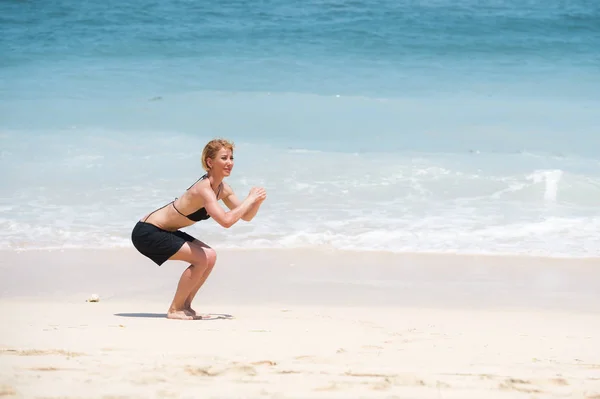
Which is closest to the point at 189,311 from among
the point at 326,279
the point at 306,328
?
the point at 306,328

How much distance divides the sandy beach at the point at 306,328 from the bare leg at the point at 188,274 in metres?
0.18

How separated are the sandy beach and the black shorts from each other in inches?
15.8

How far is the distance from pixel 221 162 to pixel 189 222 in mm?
433

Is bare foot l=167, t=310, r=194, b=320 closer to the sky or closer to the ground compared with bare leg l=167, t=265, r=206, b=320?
closer to the ground

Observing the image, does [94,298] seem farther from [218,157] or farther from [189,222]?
[218,157]

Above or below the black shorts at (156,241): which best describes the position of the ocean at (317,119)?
below

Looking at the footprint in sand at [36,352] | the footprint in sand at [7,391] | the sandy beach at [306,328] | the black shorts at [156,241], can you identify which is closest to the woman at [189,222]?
the black shorts at [156,241]

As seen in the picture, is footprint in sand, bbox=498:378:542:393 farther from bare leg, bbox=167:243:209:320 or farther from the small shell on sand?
the small shell on sand

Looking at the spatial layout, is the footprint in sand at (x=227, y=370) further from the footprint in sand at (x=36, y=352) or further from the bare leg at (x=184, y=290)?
the bare leg at (x=184, y=290)

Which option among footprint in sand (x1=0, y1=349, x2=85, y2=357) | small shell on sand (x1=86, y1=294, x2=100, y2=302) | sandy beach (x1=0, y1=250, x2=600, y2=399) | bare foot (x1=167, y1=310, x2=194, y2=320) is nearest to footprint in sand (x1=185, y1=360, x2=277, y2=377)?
sandy beach (x1=0, y1=250, x2=600, y2=399)

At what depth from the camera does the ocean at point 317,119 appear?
25.7ft

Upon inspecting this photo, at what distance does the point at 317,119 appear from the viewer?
1295cm

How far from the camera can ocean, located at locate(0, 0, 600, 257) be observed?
7.84m

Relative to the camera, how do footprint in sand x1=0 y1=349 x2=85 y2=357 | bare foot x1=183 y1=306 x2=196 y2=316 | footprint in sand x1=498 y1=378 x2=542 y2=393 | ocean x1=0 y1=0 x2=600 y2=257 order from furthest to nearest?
1. ocean x1=0 y1=0 x2=600 y2=257
2. bare foot x1=183 y1=306 x2=196 y2=316
3. footprint in sand x1=0 y1=349 x2=85 y2=357
4. footprint in sand x1=498 y1=378 x2=542 y2=393
